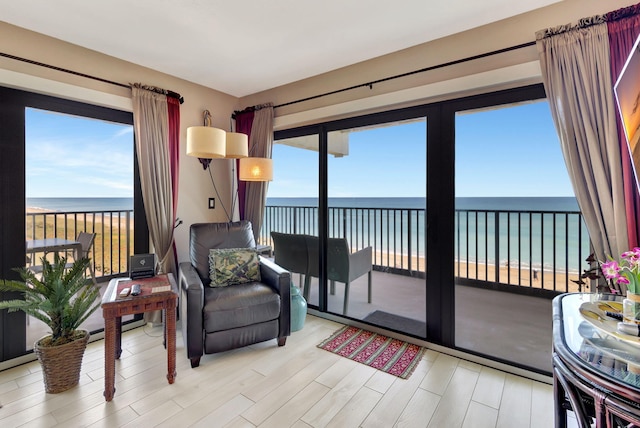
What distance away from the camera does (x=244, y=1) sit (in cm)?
192

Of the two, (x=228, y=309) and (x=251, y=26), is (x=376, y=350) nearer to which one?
(x=228, y=309)

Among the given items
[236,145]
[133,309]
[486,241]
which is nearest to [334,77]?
[236,145]

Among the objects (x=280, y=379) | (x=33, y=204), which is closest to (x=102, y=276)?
(x=33, y=204)

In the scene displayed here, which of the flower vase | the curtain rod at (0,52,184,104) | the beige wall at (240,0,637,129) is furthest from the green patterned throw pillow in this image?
the flower vase

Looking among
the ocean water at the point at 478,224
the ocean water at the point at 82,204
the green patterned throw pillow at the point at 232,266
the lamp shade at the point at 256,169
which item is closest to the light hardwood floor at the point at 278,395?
the green patterned throw pillow at the point at 232,266

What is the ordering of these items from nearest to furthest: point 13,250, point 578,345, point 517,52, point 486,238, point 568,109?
point 578,345 < point 568,109 < point 517,52 < point 13,250 < point 486,238

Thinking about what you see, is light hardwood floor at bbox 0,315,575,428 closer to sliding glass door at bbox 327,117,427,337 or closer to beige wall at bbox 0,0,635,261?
sliding glass door at bbox 327,117,427,337

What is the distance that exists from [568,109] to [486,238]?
1.89 meters

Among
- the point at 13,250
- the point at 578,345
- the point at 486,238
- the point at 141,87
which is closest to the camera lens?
the point at 578,345

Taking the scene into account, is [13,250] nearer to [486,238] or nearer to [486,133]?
[486,133]

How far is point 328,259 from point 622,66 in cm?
261

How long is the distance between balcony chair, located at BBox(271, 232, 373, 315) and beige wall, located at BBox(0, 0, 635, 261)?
1072mm

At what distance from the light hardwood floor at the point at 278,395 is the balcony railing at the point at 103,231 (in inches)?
56.0

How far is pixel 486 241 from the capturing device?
134 inches
